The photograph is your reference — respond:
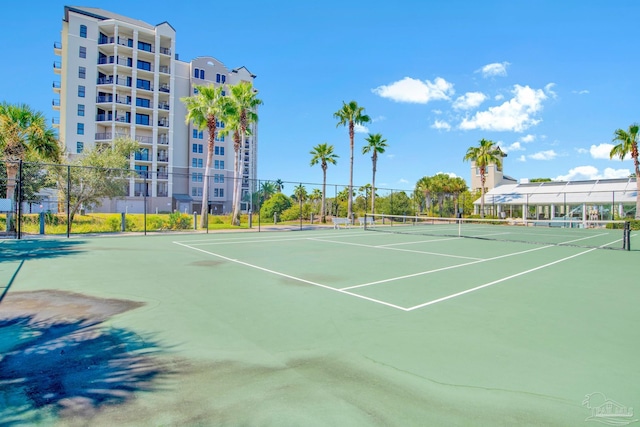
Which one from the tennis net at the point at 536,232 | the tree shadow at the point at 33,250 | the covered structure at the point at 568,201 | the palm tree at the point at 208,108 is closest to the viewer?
the tree shadow at the point at 33,250

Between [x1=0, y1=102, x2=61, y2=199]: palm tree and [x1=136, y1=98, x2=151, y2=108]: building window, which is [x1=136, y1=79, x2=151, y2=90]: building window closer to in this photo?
[x1=136, y1=98, x2=151, y2=108]: building window

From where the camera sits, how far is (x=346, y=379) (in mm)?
3373

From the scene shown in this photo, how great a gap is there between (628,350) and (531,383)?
182 cm

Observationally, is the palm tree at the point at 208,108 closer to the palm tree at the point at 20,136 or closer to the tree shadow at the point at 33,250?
the palm tree at the point at 20,136

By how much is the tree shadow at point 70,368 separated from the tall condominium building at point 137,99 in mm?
44700

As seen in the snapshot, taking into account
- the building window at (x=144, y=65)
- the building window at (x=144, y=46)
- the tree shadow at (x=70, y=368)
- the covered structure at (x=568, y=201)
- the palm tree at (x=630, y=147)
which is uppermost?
the building window at (x=144, y=46)

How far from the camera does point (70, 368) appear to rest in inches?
139

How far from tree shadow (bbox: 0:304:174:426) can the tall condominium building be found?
1760 inches

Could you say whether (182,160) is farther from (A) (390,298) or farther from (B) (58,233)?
(A) (390,298)

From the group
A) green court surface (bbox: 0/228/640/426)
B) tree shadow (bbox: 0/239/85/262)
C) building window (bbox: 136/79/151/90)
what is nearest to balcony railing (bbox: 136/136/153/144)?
building window (bbox: 136/79/151/90)

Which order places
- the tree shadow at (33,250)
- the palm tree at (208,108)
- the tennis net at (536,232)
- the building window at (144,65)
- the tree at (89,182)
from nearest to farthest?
1. the tree shadow at (33,250)
2. the tennis net at (536,232)
3. the tree at (89,182)
4. the palm tree at (208,108)
5. the building window at (144,65)

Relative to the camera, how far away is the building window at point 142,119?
52812 millimetres

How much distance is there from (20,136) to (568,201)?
47.3 metres

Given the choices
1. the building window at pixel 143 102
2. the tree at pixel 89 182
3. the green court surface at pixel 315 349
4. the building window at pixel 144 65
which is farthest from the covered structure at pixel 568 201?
the building window at pixel 144 65
